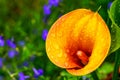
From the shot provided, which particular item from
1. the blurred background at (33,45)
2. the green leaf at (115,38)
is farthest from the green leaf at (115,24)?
the blurred background at (33,45)

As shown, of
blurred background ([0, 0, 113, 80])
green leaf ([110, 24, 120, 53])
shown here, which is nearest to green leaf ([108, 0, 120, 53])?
green leaf ([110, 24, 120, 53])

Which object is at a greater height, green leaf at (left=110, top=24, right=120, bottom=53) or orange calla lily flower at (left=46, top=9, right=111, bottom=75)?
orange calla lily flower at (left=46, top=9, right=111, bottom=75)

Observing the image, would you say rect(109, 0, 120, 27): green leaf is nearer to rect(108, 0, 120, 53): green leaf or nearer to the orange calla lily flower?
rect(108, 0, 120, 53): green leaf

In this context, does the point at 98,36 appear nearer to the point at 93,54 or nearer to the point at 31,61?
the point at 93,54

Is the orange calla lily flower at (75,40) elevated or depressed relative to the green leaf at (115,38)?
elevated

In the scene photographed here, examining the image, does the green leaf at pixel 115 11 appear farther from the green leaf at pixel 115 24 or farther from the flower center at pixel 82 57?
the flower center at pixel 82 57

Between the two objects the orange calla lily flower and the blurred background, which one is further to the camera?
the blurred background

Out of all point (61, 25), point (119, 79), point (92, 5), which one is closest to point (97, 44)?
point (61, 25)
